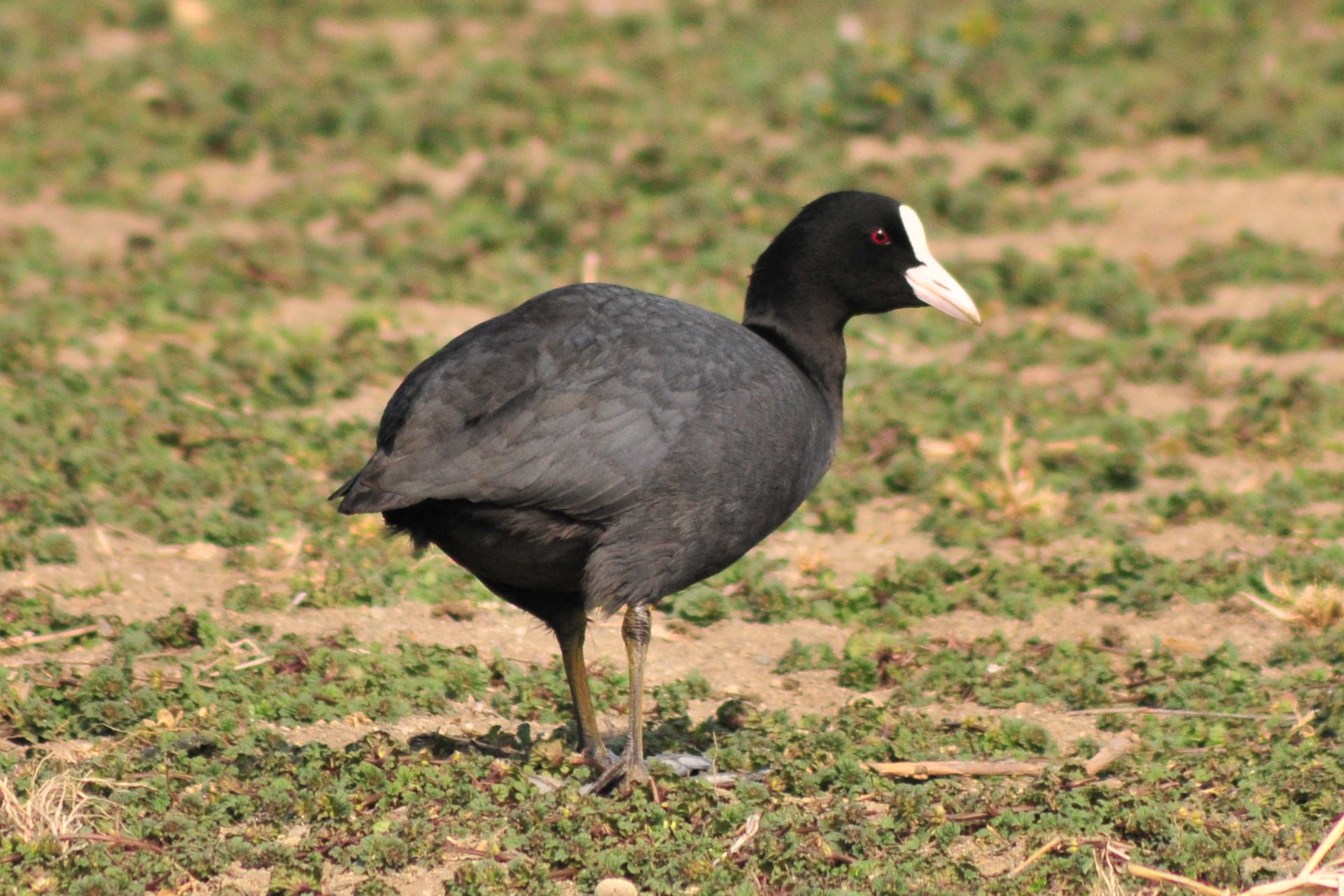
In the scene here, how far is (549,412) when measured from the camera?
405cm

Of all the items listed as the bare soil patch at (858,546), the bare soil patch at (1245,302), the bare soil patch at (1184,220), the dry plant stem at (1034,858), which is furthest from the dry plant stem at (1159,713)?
the bare soil patch at (1184,220)

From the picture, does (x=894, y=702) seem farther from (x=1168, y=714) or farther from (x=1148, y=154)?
(x=1148, y=154)

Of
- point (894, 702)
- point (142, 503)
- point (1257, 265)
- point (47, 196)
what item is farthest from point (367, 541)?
point (1257, 265)

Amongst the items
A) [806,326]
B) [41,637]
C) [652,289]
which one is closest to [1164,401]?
[652,289]

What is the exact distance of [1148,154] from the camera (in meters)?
9.57

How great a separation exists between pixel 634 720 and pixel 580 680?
325mm

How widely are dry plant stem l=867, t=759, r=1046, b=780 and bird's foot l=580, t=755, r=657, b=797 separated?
1.86ft

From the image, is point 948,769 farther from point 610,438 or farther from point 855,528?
point 855,528

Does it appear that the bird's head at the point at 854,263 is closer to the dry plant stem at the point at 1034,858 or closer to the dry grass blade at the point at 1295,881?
the dry plant stem at the point at 1034,858

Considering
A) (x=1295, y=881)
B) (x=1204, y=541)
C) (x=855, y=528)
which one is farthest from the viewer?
(x=855, y=528)

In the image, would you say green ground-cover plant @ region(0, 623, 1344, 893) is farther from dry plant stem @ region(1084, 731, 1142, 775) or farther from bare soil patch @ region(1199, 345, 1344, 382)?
bare soil patch @ region(1199, 345, 1344, 382)

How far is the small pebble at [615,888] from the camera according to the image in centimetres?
361

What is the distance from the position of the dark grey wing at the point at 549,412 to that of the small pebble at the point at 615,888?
0.87 metres

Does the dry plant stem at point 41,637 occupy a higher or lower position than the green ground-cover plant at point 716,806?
lower
